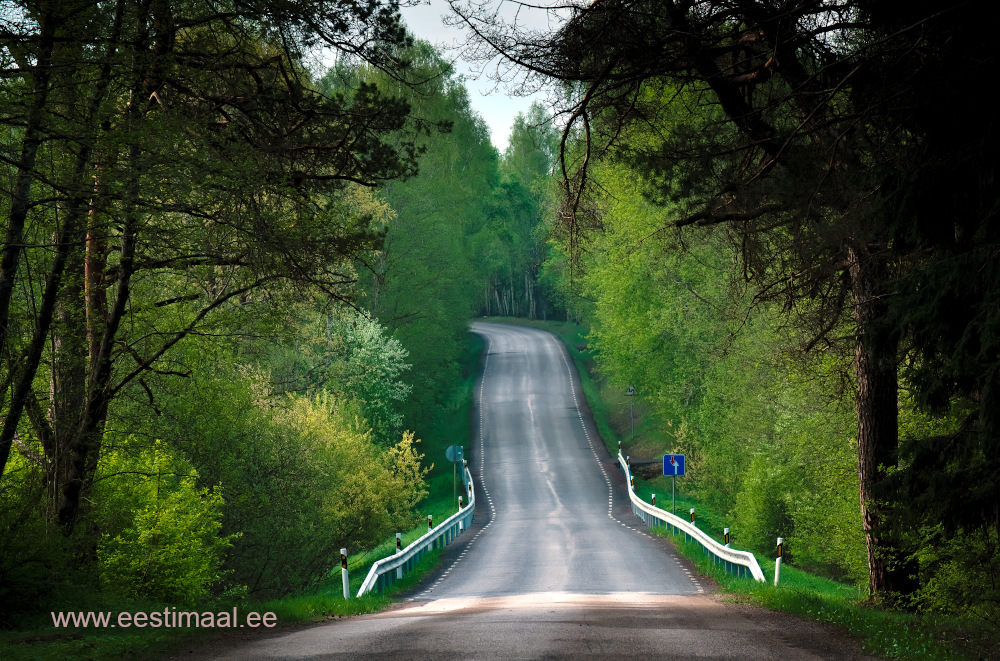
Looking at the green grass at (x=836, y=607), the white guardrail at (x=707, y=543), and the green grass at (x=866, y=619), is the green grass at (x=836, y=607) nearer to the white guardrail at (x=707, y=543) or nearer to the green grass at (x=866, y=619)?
the green grass at (x=866, y=619)

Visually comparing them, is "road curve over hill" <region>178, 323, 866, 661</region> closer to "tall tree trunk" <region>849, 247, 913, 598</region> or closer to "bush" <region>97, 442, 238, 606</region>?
"tall tree trunk" <region>849, 247, 913, 598</region>

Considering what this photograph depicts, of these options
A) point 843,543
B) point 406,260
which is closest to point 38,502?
point 843,543

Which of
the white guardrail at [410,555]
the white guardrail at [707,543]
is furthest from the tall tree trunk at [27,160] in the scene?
the white guardrail at [707,543]

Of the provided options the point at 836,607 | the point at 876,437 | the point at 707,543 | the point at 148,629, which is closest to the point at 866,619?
the point at 836,607

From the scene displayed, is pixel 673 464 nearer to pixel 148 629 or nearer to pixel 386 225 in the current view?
pixel 386 225

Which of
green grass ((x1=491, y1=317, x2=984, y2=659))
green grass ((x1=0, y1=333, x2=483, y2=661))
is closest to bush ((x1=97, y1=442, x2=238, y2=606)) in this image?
green grass ((x1=0, y1=333, x2=483, y2=661))

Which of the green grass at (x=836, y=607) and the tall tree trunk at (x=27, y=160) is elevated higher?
the tall tree trunk at (x=27, y=160)

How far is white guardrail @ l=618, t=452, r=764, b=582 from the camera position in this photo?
17.3 metres

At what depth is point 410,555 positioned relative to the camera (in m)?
19.3

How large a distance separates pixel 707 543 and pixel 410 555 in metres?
7.16

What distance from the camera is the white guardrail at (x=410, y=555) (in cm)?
1648

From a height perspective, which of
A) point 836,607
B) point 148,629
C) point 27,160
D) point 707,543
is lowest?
point 707,543

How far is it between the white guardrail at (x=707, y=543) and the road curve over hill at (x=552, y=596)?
719 millimetres

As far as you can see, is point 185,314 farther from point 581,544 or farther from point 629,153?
point 581,544
